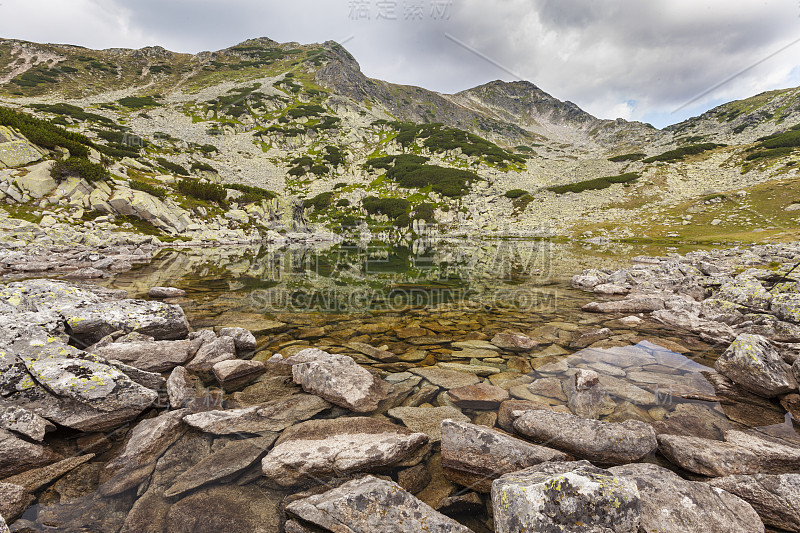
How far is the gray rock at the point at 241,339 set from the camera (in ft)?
26.3

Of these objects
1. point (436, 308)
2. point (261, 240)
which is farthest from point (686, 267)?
point (261, 240)

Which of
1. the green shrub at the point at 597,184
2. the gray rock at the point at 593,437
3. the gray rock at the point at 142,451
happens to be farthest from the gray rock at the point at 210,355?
the green shrub at the point at 597,184

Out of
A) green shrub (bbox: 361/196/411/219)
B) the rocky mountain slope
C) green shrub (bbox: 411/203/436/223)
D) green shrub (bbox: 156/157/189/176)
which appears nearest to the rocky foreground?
the rocky mountain slope

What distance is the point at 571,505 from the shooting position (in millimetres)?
2736

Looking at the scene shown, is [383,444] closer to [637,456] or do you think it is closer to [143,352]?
[637,456]

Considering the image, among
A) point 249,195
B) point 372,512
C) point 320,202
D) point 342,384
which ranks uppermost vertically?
point 320,202

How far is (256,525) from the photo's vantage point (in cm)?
326

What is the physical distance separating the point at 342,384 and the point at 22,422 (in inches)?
177

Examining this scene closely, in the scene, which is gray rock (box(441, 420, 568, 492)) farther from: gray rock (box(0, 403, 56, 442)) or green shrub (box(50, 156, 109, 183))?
green shrub (box(50, 156, 109, 183))

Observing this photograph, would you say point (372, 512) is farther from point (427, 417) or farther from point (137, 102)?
point (137, 102)

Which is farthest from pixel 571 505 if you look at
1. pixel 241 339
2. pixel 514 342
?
pixel 241 339

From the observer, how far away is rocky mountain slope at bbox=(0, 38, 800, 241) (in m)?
44.6

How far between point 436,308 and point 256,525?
10754 mm

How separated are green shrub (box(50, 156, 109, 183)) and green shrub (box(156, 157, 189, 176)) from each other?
20.6m
